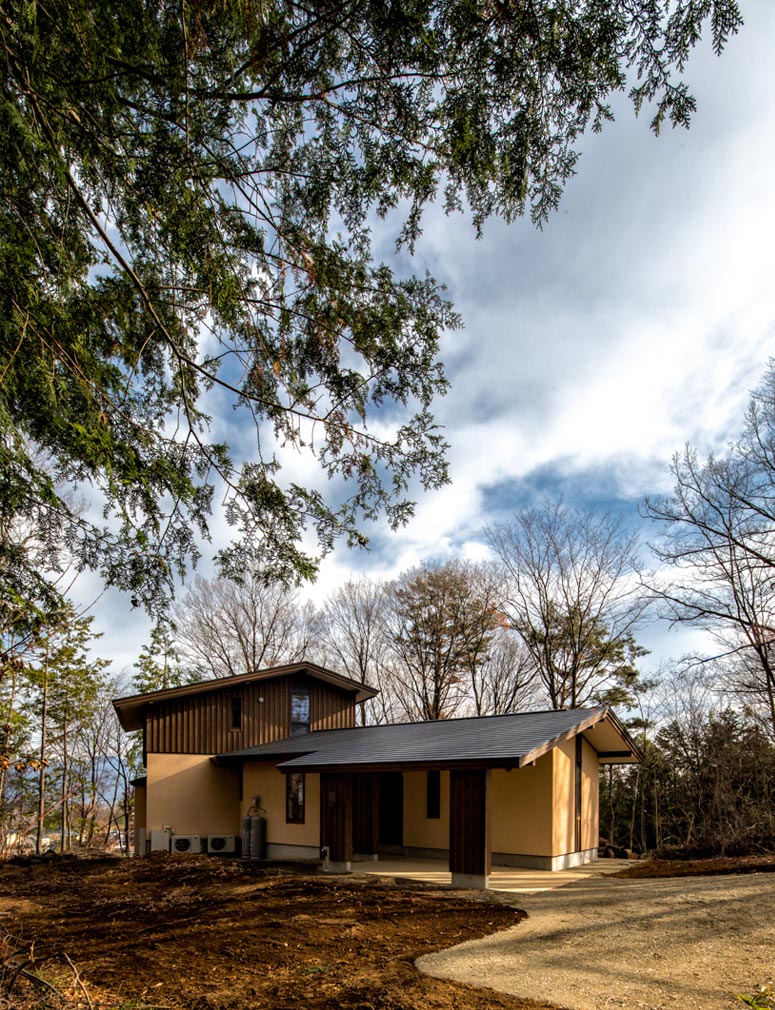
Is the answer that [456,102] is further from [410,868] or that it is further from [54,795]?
[54,795]

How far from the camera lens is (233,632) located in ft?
102

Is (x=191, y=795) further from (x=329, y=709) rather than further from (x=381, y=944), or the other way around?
(x=381, y=944)

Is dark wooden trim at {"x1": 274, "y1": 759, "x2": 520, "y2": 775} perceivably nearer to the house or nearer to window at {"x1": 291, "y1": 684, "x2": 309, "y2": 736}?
the house

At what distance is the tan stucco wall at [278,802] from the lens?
1612 cm

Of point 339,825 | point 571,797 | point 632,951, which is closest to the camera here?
point 632,951

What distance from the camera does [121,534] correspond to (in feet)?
21.7

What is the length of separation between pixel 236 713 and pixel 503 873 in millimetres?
8916

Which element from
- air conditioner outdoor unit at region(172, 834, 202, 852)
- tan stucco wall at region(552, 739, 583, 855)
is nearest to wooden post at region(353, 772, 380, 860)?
tan stucco wall at region(552, 739, 583, 855)

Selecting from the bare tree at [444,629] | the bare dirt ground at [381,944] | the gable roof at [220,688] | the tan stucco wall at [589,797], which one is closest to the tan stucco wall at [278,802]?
the gable roof at [220,688]

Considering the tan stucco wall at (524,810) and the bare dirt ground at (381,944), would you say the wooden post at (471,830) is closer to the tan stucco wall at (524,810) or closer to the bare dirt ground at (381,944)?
the bare dirt ground at (381,944)

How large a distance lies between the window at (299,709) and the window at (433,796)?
5113 mm

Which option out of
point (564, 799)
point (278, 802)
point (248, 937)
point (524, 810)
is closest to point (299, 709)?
point (278, 802)

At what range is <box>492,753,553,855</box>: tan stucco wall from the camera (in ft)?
44.3

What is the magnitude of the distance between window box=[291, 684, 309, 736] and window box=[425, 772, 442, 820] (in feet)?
16.8
